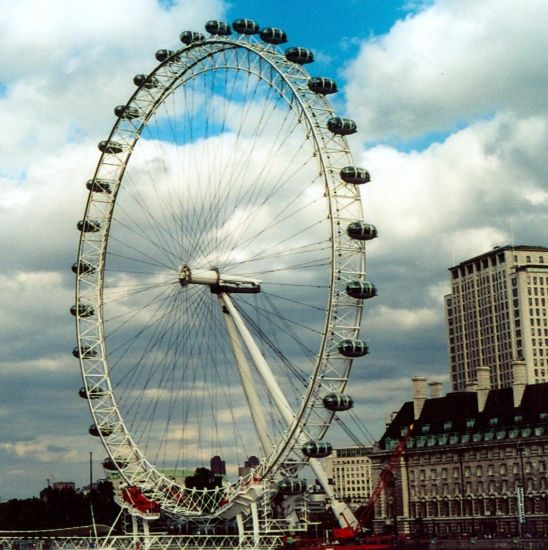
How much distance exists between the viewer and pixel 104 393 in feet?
251

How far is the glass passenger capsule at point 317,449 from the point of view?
5631 centimetres

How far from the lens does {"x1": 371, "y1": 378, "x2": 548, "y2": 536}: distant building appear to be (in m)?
99.9

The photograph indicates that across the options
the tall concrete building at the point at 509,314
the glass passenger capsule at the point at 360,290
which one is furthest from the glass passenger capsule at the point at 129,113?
the tall concrete building at the point at 509,314

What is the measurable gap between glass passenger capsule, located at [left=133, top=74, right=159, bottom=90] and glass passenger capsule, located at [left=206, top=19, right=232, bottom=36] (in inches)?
277

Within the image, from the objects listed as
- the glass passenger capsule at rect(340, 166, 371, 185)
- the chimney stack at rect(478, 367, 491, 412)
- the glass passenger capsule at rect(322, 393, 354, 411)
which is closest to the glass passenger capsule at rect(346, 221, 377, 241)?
the glass passenger capsule at rect(340, 166, 371, 185)

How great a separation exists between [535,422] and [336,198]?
167 ft

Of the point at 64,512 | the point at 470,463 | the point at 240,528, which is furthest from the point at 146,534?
the point at 64,512

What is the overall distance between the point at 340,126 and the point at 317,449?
58.3ft

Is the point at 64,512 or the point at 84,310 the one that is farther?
the point at 64,512

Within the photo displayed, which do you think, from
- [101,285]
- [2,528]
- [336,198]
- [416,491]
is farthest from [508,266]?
[336,198]

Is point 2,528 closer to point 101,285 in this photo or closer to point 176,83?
point 101,285

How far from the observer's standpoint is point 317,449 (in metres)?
56.3

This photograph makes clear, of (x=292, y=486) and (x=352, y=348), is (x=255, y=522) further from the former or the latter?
(x=352, y=348)

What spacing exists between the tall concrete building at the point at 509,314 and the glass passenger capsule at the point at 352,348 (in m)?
125
